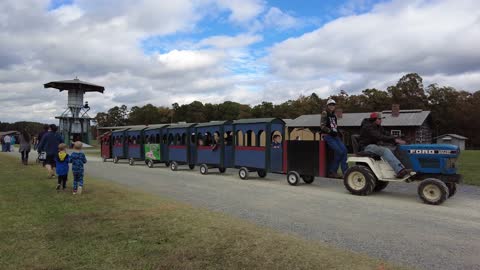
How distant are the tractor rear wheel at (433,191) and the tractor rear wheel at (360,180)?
1301 mm

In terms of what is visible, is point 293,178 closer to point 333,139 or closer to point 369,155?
point 333,139

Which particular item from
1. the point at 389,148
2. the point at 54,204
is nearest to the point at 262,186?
the point at 389,148

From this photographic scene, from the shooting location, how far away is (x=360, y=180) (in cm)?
1103

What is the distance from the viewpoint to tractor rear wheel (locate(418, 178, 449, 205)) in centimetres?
952

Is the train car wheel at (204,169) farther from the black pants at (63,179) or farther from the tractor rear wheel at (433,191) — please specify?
the tractor rear wheel at (433,191)

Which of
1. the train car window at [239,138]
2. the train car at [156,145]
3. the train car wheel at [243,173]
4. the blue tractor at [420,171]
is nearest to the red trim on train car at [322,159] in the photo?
the blue tractor at [420,171]

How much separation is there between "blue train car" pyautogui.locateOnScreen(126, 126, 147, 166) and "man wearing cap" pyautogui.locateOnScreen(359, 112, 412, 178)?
15715 mm

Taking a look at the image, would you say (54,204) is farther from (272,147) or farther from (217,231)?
(272,147)

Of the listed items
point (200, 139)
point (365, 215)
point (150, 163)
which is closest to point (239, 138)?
point (200, 139)

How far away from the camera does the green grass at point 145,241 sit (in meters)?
4.95

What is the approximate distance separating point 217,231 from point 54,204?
4.41 metres

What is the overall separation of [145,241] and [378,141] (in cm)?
734

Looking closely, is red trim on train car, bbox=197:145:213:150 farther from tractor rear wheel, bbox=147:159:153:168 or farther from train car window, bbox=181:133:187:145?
tractor rear wheel, bbox=147:159:153:168

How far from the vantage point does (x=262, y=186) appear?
13102 millimetres
